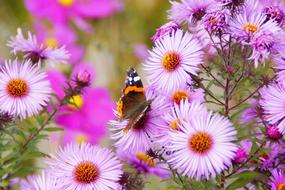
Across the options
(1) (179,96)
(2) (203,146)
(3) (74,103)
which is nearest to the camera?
(2) (203,146)

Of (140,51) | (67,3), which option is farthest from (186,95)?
(67,3)

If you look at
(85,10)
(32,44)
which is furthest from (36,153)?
(85,10)

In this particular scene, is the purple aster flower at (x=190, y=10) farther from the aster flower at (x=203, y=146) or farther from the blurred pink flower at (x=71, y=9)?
the blurred pink flower at (x=71, y=9)

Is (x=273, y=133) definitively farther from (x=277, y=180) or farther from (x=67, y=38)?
(x=67, y=38)

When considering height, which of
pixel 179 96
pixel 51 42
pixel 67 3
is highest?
pixel 67 3

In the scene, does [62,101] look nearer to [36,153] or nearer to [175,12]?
[36,153]

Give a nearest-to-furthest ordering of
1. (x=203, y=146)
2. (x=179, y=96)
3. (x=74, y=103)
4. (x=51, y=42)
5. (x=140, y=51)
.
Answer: (x=203, y=146)
(x=179, y=96)
(x=74, y=103)
(x=51, y=42)
(x=140, y=51)

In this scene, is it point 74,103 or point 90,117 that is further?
point 90,117
